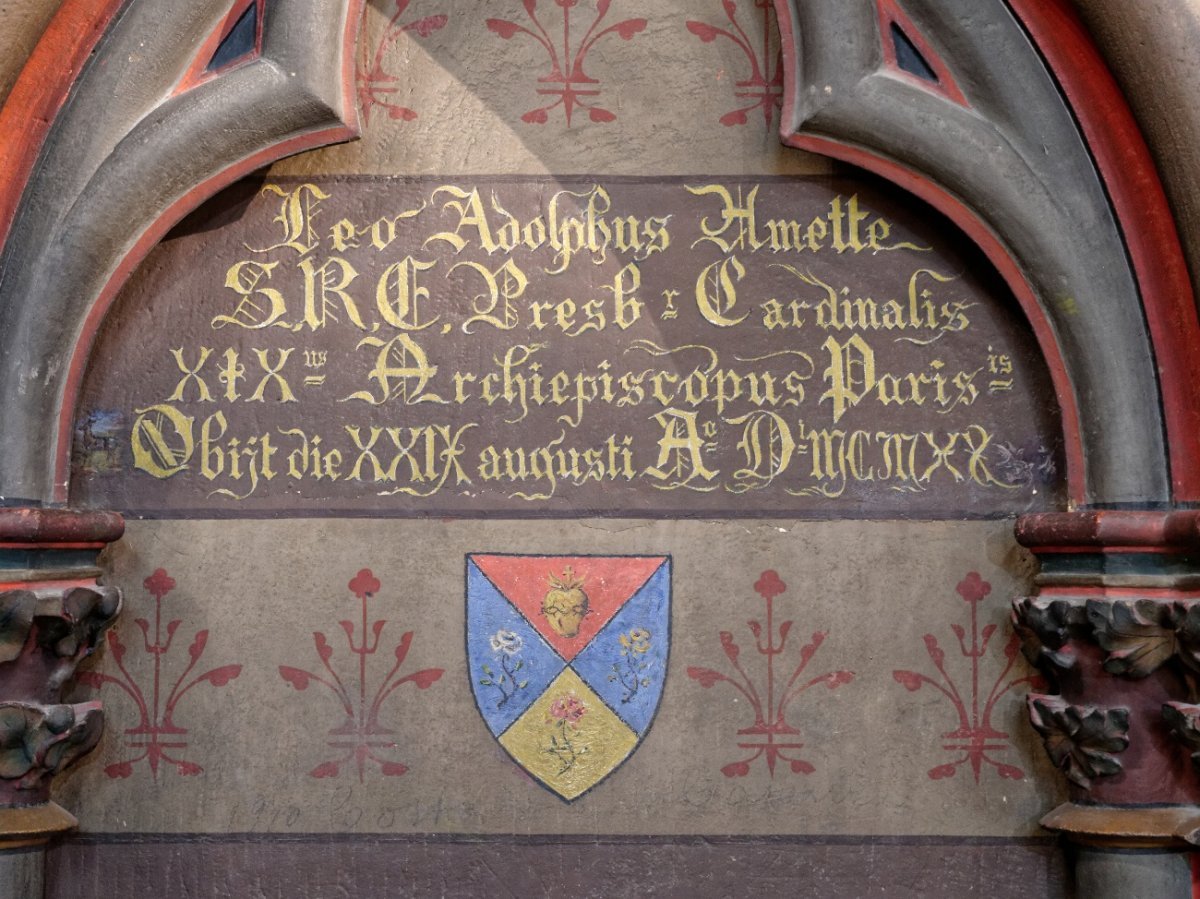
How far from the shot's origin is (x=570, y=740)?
127 inches

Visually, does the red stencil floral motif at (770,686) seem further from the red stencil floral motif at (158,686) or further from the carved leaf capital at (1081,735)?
the red stencil floral motif at (158,686)

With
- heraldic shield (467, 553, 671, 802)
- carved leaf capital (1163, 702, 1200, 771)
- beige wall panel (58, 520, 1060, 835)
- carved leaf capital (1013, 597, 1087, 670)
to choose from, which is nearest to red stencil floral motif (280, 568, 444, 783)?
beige wall panel (58, 520, 1060, 835)

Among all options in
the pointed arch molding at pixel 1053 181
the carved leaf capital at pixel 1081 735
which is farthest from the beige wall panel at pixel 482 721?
the pointed arch molding at pixel 1053 181

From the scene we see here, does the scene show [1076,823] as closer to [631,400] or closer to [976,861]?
[976,861]

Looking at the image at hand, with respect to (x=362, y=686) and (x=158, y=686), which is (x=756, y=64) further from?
(x=158, y=686)

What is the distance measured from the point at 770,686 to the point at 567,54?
62.4 inches

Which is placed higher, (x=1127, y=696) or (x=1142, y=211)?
(x=1142, y=211)

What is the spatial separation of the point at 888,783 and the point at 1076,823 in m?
0.41

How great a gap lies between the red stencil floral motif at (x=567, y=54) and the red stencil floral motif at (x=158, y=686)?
1.47 m

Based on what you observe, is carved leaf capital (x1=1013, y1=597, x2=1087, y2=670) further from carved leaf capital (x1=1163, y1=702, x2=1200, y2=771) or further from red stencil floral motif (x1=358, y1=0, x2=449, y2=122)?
red stencil floral motif (x1=358, y1=0, x2=449, y2=122)

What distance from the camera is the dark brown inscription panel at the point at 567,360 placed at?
10.8 feet

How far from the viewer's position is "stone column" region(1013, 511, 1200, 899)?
3.03m

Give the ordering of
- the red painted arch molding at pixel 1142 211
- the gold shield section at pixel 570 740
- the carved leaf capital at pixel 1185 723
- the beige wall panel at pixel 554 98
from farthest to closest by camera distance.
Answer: the beige wall panel at pixel 554 98
the gold shield section at pixel 570 740
the red painted arch molding at pixel 1142 211
the carved leaf capital at pixel 1185 723

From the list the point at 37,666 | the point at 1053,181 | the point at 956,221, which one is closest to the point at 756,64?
the point at 956,221
